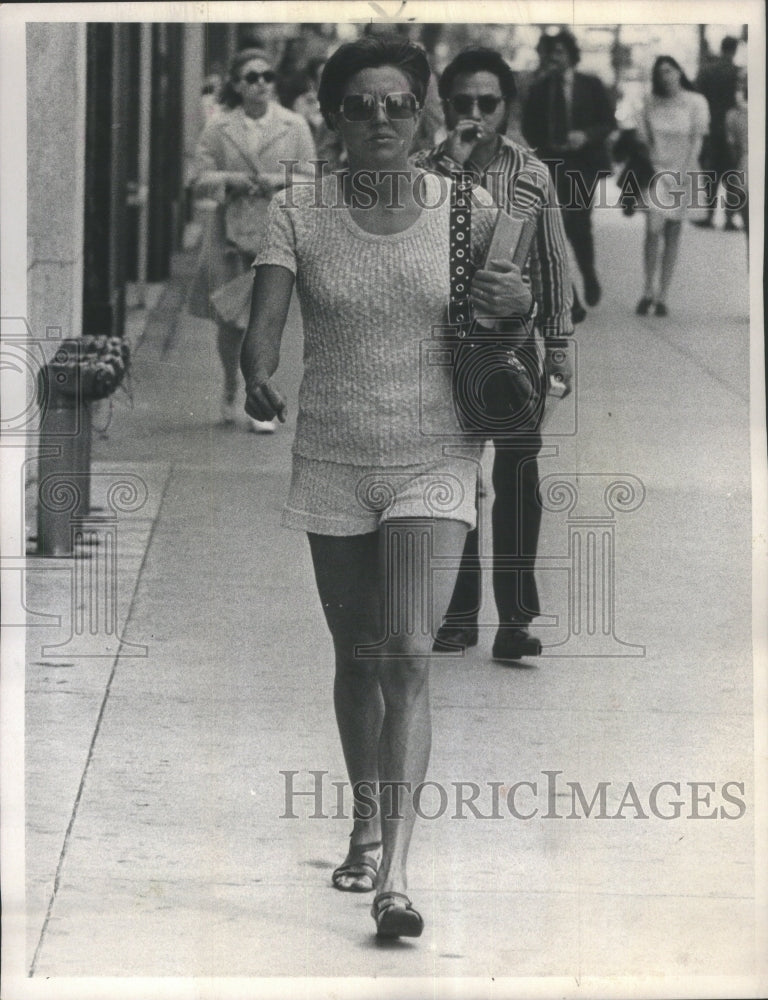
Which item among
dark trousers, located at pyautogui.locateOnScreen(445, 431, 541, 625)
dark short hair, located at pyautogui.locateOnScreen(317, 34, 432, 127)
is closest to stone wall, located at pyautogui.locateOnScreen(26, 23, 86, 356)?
dark short hair, located at pyautogui.locateOnScreen(317, 34, 432, 127)

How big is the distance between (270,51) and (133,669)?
1.69 m

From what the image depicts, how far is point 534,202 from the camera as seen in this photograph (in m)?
6.00

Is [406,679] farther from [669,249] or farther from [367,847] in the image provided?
[669,249]

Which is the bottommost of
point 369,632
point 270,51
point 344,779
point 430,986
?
point 430,986

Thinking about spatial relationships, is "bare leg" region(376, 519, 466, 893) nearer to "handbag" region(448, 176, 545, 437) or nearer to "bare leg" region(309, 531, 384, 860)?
"bare leg" region(309, 531, 384, 860)

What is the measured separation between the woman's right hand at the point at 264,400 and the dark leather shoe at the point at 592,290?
0.92m

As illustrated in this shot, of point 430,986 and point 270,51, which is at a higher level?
point 270,51

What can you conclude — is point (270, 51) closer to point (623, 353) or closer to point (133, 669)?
point (623, 353)

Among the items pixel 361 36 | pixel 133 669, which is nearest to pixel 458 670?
pixel 133 669

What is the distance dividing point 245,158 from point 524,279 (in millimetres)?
820

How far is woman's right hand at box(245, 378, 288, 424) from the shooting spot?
573cm

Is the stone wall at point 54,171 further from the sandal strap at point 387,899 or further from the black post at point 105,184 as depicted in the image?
the sandal strap at point 387,899

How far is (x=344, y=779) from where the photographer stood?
612 cm

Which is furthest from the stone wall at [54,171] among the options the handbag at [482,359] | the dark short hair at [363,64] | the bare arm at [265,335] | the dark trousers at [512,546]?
the dark trousers at [512,546]
